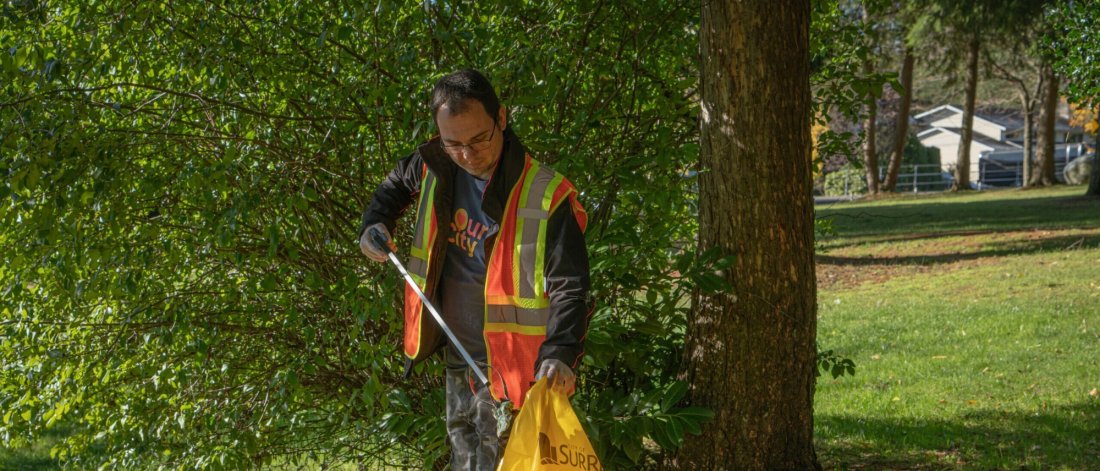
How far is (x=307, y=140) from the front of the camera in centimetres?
439

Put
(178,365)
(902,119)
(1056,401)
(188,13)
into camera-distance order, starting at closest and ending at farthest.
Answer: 1. (188,13)
2. (178,365)
3. (1056,401)
4. (902,119)

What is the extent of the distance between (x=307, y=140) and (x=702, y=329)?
5.85 ft

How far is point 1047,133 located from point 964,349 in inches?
1019

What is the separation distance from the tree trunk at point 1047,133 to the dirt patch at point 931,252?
1203cm

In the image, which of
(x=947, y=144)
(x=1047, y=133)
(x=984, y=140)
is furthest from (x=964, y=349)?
(x=984, y=140)

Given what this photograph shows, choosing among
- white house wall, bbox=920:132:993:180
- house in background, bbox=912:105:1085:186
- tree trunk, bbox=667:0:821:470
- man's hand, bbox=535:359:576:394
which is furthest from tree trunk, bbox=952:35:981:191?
white house wall, bbox=920:132:993:180

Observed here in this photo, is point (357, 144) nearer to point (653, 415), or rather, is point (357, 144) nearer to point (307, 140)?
point (307, 140)

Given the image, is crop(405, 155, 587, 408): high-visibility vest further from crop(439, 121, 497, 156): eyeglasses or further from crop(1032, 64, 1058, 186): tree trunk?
crop(1032, 64, 1058, 186): tree trunk

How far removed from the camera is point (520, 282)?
3.12 m

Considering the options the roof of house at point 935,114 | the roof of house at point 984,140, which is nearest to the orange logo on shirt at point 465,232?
the roof of house at point 935,114

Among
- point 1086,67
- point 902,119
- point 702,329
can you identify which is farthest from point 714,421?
point 902,119

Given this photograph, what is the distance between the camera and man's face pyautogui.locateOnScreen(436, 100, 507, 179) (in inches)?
122

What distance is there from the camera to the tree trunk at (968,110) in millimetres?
27000

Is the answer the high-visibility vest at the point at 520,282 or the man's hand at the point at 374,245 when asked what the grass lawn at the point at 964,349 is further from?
the man's hand at the point at 374,245
